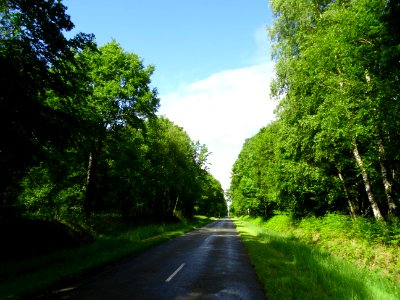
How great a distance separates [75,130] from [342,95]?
12.1 meters

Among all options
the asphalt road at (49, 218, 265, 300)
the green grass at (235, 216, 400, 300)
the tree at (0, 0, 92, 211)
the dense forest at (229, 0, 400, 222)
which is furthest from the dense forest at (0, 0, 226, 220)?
the dense forest at (229, 0, 400, 222)

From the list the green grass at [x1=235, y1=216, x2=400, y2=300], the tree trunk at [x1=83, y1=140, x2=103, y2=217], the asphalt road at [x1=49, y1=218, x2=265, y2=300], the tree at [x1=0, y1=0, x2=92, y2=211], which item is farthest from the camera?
the tree trunk at [x1=83, y1=140, x2=103, y2=217]

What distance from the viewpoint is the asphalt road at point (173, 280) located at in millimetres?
8430

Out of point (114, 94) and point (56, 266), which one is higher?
point (114, 94)

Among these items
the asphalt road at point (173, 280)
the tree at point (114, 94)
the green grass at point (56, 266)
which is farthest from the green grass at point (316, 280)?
the tree at point (114, 94)

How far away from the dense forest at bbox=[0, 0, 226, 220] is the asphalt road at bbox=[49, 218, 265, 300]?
5066 millimetres

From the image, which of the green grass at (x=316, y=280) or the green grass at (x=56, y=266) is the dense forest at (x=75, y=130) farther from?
the green grass at (x=316, y=280)

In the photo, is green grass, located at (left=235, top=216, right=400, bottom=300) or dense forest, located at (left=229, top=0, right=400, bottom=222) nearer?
green grass, located at (left=235, top=216, right=400, bottom=300)

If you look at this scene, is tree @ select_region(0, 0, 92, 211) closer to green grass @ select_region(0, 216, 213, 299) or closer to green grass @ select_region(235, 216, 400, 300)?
green grass @ select_region(0, 216, 213, 299)

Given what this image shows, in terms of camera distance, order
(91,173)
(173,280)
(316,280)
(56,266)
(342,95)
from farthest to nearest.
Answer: (91,173), (342,95), (56,266), (173,280), (316,280)

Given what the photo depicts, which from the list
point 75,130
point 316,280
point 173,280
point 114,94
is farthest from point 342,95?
point 114,94

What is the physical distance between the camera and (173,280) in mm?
10094

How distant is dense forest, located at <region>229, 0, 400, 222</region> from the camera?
40.6 ft

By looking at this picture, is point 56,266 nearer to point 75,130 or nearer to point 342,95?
point 75,130
